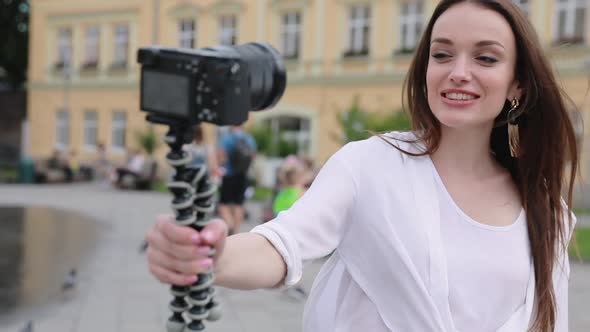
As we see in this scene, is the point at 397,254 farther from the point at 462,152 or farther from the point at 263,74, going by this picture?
the point at 263,74

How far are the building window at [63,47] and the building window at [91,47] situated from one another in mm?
854

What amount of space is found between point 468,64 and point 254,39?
76.0 feet

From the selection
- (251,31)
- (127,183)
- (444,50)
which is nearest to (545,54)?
(444,50)

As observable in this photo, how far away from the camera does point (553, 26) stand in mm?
20047

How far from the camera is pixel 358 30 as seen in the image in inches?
933

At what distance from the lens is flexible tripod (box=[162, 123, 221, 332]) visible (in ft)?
3.51

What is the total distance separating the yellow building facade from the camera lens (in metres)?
17.1

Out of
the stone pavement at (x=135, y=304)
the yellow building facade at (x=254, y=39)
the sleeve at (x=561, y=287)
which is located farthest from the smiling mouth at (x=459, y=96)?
the yellow building facade at (x=254, y=39)

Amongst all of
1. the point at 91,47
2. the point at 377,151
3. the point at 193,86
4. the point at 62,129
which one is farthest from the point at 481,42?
the point at 62,129

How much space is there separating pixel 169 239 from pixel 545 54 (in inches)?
49.0

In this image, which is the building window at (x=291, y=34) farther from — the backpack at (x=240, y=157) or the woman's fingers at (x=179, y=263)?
the woman's fingers at (x=179, y=263)

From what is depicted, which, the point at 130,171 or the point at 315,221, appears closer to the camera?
the point at 315,221

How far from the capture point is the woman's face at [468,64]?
1744mm

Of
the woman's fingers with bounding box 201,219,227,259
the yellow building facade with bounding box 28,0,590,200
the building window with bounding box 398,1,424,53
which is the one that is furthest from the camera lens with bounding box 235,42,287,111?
the building window with bounding box 398,1,424,53
